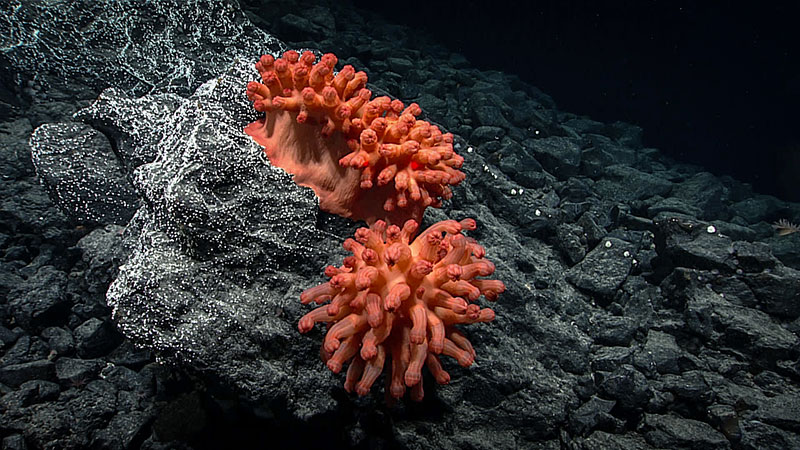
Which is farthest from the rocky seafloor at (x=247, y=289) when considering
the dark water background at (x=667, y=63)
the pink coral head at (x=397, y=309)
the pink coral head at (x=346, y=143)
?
the dark water background at (x=667, y=63)

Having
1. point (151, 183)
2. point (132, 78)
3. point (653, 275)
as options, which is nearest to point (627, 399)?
point (653, 275)

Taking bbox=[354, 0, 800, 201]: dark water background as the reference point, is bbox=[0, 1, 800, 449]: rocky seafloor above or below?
below

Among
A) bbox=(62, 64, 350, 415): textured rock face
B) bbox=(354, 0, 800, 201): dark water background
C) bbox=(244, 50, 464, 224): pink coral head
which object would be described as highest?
bbox=(354, 0, 800, 201): dark water background

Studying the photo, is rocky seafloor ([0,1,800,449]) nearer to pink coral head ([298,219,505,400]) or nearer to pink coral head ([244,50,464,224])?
pink coral head ([244,50,464,224])

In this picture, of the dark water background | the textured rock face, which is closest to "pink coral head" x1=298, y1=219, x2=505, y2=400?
the textured rock face

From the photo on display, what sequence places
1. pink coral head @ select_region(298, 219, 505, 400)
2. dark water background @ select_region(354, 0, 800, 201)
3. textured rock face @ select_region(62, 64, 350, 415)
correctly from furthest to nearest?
dark water background @ select_region(354, 0, 800, 201) < textured rock face @ select_region(62, 64, 350, 415) < pink coral head @ select_region(298, 219, 505, 400)

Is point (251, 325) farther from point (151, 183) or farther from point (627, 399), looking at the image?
point (627, 399)

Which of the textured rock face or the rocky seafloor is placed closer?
A: the textured rock face

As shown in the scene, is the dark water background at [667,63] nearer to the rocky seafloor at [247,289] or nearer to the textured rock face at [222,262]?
the rocky seafloor at [247,289]
